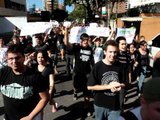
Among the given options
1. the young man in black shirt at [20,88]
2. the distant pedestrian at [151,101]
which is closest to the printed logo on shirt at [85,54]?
the young man in black shirt at [20,88]

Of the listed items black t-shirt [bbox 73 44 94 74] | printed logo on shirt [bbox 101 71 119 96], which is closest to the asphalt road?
black t-shirt [bbox 73 44 94 74]

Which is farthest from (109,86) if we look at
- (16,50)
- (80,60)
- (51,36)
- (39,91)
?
(51,36)

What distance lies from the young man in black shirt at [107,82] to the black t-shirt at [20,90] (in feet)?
3.25

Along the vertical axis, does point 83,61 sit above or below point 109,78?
below

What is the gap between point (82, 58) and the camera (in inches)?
337

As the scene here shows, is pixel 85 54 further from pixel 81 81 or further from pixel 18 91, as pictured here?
pixel 18 91

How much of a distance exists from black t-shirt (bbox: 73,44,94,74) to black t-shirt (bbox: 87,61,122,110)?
3327mm

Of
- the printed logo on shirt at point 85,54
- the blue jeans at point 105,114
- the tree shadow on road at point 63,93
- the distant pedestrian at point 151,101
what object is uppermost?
the distant pedestrian at point 151,101

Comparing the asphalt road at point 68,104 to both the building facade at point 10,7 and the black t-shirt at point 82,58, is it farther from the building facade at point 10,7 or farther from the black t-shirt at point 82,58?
the building facade at point 10,7

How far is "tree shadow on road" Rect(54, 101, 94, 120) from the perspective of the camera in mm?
7973

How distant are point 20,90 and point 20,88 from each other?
0.02 metres

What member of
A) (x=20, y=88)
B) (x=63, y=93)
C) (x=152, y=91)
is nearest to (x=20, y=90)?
(x=20, y=88)

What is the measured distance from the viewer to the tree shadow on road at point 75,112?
314 inches

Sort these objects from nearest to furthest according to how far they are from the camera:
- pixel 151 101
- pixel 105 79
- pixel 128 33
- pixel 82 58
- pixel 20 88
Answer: pixel 151 101
pixel 20 88
pixel 105 79
pixel 82 58
pixel 128 33
